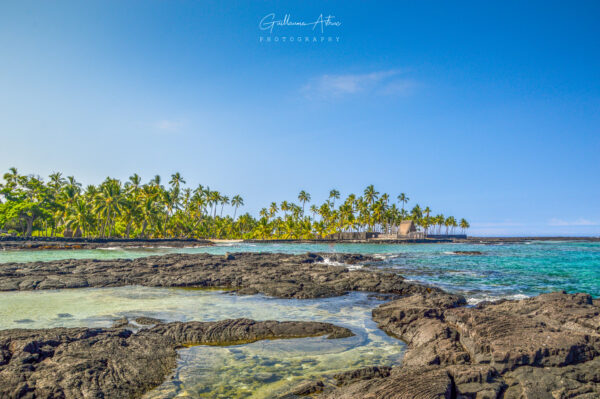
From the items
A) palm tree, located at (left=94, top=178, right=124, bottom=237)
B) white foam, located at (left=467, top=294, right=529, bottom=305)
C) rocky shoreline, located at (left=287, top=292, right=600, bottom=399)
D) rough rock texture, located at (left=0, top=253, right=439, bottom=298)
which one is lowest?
rough rock texture, located at (left=0, top=253, right=439, bottom=298)

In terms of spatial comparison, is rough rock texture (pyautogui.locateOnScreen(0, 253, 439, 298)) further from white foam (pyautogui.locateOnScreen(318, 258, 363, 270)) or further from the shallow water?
white foam (pyautogui.locateOnScreen(318, 258, 363, 270))

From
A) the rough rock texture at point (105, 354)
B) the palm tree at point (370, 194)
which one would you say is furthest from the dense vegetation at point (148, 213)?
the rough rock texture at point (105, 354)

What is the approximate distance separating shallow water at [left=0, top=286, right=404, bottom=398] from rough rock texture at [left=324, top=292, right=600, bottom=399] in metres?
1.06

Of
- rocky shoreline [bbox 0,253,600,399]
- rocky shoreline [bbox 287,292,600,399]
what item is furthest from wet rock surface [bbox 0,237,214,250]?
rocky shoreline [bbox 287,292,600,399]

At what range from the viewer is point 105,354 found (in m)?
7.28

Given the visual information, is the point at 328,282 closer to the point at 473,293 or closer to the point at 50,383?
the point at 473,293

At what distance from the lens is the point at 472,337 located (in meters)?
7.86

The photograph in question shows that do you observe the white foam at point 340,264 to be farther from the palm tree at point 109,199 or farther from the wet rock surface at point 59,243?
the palm tree at point 109,199

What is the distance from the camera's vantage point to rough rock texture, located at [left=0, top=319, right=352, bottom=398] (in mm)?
5965

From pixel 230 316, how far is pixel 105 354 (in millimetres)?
5192

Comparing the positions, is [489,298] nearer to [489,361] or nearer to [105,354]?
[489,361]

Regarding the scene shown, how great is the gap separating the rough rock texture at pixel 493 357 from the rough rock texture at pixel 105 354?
8.75ft

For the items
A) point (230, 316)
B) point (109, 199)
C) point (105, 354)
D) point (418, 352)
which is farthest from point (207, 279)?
point (109, 199)

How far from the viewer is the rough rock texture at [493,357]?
216 inches
